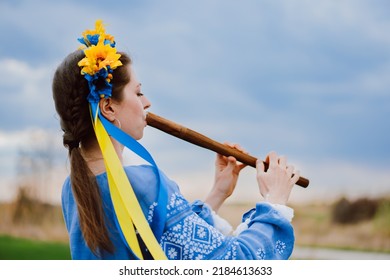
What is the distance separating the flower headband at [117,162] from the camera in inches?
76.4

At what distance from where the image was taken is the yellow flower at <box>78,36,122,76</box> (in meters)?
2.01

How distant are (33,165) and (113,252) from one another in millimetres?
5030

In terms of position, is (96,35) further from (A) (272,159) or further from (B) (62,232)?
(B) (62,232)

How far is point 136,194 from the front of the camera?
2.00 m

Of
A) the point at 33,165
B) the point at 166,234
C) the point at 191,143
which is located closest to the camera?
the point at 166,234

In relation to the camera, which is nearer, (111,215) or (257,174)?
(111,215)

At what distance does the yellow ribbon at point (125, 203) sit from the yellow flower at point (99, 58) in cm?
17

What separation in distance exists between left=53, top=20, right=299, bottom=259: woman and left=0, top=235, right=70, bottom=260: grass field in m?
4.64

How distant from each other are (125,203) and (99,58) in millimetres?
519

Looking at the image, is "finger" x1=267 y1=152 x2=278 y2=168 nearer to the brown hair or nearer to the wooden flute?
the wooden flute

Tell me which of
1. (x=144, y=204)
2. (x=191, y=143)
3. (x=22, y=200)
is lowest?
(x=144, y=204)

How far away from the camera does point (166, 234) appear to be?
6.51ft
